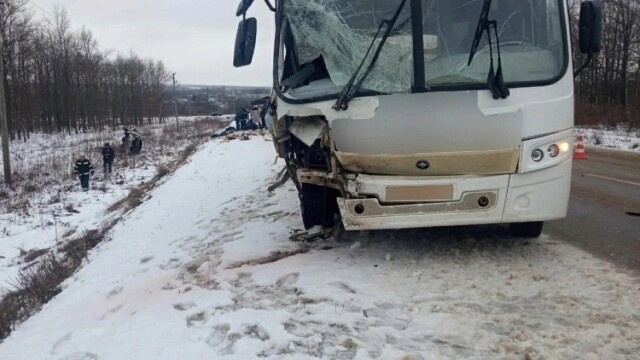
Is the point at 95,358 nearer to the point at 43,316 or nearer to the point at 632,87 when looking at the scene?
the point at 43,316

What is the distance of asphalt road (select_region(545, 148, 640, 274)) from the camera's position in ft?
17.9

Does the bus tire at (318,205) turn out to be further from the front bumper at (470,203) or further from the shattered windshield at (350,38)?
the shattered windshield at (350,38)

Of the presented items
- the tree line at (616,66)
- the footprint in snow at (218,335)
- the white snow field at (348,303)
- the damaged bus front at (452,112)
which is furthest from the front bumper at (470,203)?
the tree line at (616,66)

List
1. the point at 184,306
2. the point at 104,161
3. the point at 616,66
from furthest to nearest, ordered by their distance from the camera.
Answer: the point at 616,66
the point at 104,161
the point at 184,306

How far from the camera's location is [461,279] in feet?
15.2

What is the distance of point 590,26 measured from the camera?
4.83 metres

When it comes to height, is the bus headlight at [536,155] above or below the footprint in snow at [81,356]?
above

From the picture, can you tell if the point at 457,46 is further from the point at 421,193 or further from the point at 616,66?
the point at 616,66

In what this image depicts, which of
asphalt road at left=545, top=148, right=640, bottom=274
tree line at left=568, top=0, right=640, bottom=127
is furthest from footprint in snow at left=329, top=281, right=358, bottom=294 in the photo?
tree line at left=568, top=0, right=640, bottom=127

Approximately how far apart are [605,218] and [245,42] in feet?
16.4

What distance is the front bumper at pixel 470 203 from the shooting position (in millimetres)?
4723

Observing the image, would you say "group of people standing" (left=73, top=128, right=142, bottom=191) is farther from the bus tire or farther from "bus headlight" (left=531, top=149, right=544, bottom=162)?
"bus headlight" (left=531, top=149, right=544, bottom=162)

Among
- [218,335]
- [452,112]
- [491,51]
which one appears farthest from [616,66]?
[218,335]

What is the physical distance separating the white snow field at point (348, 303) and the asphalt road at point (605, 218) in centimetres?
39
